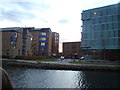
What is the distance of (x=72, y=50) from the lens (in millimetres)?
107062

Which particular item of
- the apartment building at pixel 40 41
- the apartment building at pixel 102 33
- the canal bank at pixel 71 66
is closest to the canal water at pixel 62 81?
the canal bank at pixel 71 66

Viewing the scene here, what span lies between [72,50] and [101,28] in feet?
137

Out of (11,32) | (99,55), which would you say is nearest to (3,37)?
(11,32)

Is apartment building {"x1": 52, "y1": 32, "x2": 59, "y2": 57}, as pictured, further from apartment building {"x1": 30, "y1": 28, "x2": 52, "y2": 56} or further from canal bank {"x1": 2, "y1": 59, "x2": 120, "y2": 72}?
canal bank {"x1": 2, "y1": 59, "x2": 120, "y2": 72}

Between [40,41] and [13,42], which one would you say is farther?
[40,41]

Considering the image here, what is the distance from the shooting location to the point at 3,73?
450 inches

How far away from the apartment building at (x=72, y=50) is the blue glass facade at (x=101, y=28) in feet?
100.0

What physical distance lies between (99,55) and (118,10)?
23.6 m

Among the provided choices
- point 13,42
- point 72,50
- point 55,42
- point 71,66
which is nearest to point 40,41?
point 13,42

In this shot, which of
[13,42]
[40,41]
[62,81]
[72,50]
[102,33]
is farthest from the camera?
[72,50]

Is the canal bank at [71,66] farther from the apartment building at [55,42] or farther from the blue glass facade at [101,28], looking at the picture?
the apartment building at [55,42]

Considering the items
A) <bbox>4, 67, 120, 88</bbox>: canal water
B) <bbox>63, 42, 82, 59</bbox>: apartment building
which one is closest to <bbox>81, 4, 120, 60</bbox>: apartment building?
<bbox>63, 42, 82, 59</bbox>: apartment building

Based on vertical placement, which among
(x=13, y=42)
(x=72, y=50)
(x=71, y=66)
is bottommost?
(x=71, y=66)

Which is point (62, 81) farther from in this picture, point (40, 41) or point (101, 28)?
point (40, 41)
